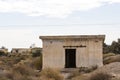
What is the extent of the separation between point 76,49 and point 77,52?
11.7 inches

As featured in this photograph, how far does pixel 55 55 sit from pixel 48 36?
5.52ft

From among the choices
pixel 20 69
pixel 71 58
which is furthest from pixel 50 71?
pixel 71 58

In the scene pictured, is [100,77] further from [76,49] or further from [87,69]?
[76,49]

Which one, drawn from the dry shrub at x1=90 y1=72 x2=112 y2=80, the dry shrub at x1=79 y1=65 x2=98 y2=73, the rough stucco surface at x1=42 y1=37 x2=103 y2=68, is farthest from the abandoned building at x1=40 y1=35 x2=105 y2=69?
the dry shrub at x1=90 y1=72 x2=112 y2=80

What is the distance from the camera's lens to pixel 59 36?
1304 inches

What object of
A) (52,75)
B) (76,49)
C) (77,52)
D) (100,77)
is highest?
(76,49)

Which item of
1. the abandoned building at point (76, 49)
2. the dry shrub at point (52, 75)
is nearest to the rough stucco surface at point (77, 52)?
the abandoned building at point (76, 49)

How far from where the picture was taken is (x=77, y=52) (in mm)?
32938

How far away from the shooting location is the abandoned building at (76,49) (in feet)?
108

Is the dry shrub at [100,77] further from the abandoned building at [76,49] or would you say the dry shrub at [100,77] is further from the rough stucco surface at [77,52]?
the rough stucco surface at [77,52]

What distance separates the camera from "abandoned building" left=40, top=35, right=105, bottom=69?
32.8 metres

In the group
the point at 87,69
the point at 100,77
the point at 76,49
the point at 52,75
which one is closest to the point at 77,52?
the point at 76,49

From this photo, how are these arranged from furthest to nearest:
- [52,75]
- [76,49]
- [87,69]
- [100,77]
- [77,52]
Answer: [76,49] → [77,52] → [87,69] → [52,75] → [100,77]

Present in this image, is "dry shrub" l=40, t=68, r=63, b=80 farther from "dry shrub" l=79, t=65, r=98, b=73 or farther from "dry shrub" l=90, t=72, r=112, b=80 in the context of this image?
"dry shrub" l=79, t=65, r=98, b=73
